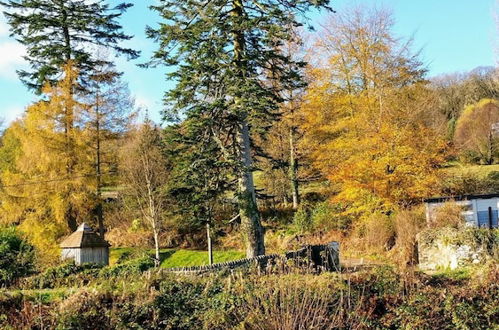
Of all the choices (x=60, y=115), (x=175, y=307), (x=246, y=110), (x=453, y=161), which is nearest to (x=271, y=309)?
(x=175, y=307)

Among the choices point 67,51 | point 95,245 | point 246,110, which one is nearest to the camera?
point 246,110

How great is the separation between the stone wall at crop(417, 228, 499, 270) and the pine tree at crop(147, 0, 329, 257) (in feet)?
18.3

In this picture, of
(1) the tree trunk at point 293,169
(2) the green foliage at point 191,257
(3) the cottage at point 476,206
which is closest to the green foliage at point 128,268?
(2) the green foliage at point 191,257

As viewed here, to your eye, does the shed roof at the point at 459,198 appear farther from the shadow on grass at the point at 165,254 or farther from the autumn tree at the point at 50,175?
the autumn tree at the point at 50,175

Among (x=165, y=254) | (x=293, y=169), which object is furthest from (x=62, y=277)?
(x=293, y=169)

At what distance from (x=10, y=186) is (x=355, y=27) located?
16.4m

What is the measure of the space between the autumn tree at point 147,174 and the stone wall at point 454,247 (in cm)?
1017

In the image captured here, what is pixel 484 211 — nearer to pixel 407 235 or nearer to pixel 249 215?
pixel 407 235

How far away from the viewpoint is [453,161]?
28797mm

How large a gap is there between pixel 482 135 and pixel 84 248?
24.5 m

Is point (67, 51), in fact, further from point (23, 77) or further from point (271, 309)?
point (271, 309)

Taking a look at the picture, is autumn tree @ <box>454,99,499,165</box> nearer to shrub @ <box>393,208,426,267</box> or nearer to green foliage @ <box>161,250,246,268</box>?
shrub @ <box>393,208,426,267</box>

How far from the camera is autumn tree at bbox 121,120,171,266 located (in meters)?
20.1

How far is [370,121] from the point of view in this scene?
2027 cm
